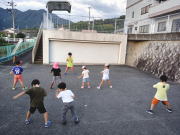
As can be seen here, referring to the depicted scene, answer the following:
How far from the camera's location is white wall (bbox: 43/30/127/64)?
1336 cm

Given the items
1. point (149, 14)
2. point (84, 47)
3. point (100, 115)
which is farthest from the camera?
point (149, 14)

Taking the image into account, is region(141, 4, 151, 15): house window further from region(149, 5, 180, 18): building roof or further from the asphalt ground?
the asphalt ground

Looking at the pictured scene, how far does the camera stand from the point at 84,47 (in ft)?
47.4

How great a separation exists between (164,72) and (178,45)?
1.99 m

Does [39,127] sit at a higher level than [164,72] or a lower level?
lower

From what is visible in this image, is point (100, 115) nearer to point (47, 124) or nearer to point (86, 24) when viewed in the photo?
point (47, 124)

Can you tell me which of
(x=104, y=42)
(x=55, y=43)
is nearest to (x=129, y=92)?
(x=104, y=42)

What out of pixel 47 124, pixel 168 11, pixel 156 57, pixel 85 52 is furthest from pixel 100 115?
pixel 168 11

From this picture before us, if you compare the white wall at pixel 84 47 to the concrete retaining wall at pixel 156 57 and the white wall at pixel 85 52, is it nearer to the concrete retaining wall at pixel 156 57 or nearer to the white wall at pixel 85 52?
the white wall at pixel 85 52

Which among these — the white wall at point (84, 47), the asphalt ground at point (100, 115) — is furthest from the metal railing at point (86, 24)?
the asphalt ground at point (100, 115)

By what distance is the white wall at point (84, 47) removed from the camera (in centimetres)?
1336

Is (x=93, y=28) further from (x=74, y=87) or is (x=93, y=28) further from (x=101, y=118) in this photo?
(x=101, y=118)

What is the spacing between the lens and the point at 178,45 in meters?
9.38

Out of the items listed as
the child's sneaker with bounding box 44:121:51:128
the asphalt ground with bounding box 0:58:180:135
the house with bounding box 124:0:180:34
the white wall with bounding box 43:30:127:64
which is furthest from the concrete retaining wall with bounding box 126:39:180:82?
the child's sneaker with bounding box 44:121:51:128
